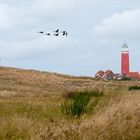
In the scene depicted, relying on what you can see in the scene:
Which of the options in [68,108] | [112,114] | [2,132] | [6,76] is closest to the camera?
[2,132]

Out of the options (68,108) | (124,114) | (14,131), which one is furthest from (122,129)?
(68,108)

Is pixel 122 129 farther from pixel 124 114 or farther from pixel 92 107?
pixel 92 107

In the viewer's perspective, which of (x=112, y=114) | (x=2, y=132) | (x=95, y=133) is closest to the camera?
(x=2, y=132)

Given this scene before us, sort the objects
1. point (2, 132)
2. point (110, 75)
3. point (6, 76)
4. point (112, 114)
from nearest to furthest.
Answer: point (2, 132)
point (112, 114)
point (6, 76)
point (110, 75)

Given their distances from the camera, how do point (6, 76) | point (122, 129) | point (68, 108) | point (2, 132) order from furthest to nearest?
point (6, 76) < point (68, 108) < point (122, 129) < point (2, 132)

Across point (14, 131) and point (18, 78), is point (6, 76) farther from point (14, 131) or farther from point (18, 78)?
point (14, 131)

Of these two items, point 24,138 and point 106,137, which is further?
point 106,137

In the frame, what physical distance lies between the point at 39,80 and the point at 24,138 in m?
57.9

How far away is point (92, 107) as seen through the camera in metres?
14.2

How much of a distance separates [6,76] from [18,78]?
138 centimetres

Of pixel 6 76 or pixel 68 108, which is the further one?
pixel 6 76

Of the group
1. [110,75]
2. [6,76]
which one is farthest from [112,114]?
[110,75]

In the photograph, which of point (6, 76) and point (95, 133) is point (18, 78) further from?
point (95, 133)

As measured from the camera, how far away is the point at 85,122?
33.1 ft
